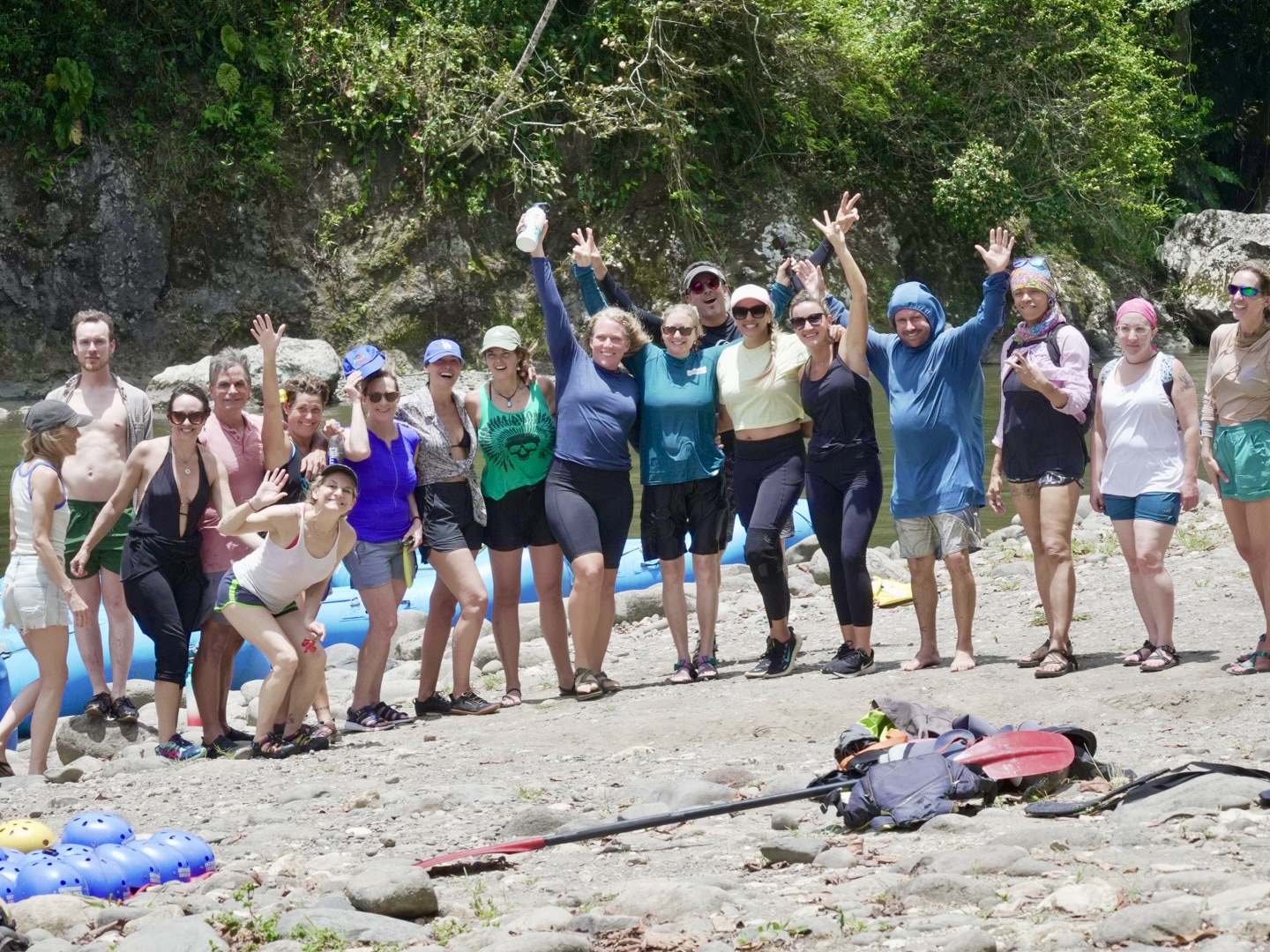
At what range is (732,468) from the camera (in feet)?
25.8

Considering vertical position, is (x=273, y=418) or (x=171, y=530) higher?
(x=273, y=418)

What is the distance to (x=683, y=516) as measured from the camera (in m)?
7.57

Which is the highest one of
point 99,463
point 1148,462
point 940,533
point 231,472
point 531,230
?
point 531,230

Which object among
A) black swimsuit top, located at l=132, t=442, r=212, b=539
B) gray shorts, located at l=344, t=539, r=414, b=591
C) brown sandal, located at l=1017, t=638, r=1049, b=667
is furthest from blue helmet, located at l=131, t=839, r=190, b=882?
brown sandal, located at l=1017, t=638, r=1049, b=667

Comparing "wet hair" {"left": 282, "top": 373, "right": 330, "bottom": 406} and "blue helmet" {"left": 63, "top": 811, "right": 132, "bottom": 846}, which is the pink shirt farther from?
"blue helmet" {"left": 63, "top": 811, "right": 132, "bottom": 846}

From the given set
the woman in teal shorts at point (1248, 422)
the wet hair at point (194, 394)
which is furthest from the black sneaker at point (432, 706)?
the woman in teal shorts at point (1248, 422)

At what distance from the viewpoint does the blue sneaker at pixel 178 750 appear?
6953mm

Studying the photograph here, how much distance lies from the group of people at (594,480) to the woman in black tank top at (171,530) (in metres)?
0.01

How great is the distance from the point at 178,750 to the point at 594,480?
233cm

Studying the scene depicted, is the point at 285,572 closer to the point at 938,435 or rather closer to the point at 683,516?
the point at 683,516

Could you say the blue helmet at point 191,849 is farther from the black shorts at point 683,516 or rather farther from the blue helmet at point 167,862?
the black shorts at point 683,516

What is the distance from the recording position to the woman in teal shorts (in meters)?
6.36

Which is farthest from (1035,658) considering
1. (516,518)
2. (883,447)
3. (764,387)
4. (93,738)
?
(883,447)

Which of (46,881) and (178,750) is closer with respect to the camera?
(46,881)
